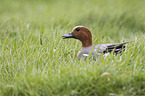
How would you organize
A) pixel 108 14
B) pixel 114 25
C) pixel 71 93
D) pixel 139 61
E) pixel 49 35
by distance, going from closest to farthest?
pixel 71 93 < pixel 139 61 < pixel 49 35 < pixel 114 25 < pixel 108 14

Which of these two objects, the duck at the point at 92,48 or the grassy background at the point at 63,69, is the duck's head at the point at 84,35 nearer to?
the duck at the point at 92,48

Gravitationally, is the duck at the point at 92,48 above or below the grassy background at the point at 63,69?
above

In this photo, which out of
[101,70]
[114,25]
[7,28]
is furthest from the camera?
[114,25]

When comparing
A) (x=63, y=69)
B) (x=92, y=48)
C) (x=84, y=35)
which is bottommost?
(x=63, y=69)

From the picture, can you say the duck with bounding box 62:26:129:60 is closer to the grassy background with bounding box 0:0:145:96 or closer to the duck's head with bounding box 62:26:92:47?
the duck's head with bounding box 62:26:92:47

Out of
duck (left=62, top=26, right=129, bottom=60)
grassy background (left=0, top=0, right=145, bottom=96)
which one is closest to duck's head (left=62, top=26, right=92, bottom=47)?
duck (left=62, top=26, right=129, bottom=60)

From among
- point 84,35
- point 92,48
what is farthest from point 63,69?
point 84,35

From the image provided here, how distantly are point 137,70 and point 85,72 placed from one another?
601 mm

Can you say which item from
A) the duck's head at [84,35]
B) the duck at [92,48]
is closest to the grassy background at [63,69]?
the duck at [92,48]

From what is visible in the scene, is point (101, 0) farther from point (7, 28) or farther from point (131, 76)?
point (131, 76)

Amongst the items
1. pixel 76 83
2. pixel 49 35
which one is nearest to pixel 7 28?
pixel 49 35

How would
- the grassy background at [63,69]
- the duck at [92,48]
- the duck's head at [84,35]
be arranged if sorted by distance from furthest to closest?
the duck's head at [84,35] < the duck at [92,48] < the grassy background at [63,69]

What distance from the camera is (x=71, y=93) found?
7.48ft

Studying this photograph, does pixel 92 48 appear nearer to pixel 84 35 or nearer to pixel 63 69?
pixel 84 35
